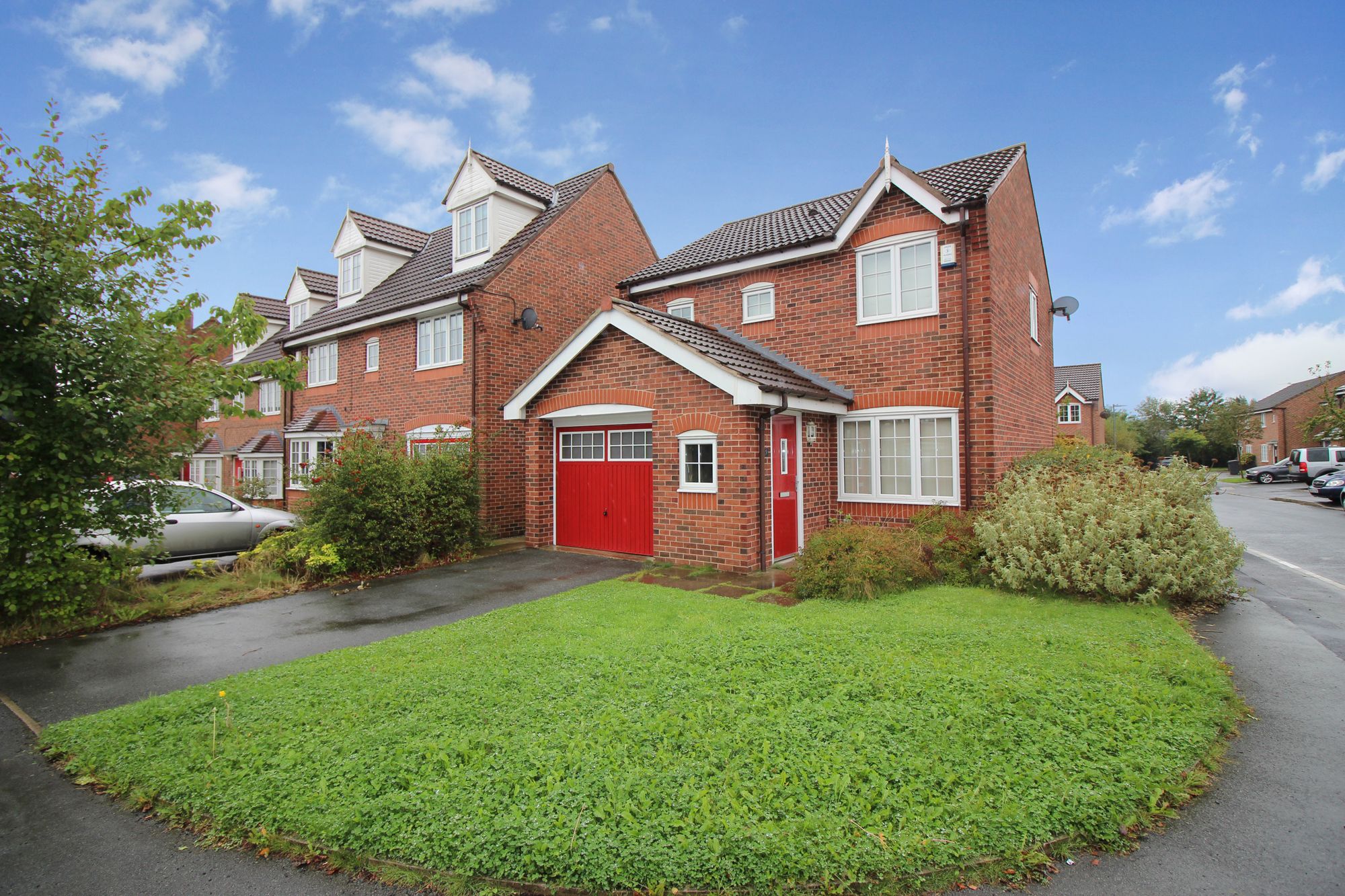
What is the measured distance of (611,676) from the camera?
539cm

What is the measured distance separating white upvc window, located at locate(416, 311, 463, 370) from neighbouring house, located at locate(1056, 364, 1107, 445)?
126 ft

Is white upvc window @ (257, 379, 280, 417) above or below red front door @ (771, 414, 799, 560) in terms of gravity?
above

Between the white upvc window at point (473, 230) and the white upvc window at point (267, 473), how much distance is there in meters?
11.7

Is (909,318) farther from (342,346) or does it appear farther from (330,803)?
(342,346)

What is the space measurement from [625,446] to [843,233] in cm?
607

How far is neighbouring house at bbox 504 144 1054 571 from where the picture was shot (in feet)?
35.4

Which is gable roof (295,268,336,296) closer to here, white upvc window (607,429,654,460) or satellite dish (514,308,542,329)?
satellite dish (514,308,542,329)

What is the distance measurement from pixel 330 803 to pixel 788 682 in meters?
3.32

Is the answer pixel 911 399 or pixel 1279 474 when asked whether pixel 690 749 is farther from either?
pixel 1279 474

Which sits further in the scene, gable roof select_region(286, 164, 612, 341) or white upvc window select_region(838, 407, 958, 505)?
gable roof select_region(286, 164, 612, 341)

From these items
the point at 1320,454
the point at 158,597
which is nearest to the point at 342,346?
the point at 158,597

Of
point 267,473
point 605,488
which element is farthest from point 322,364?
point 605,488

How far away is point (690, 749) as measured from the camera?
4.04 metres

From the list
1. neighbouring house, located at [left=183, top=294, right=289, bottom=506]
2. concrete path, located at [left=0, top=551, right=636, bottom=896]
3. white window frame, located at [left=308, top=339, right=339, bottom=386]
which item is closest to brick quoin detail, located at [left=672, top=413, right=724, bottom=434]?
concrete path, located at [left=0, top=551, right=636, bottom=896]
